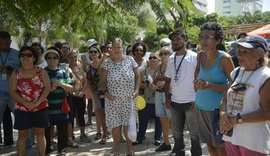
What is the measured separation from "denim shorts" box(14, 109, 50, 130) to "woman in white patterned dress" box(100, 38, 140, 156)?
96 cm

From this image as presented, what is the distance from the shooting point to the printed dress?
Answer: 5.54 metres

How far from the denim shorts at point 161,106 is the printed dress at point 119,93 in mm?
650

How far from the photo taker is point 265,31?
11.6 meters

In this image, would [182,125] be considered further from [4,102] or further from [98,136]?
[4,102]

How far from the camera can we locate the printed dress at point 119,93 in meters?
5.54

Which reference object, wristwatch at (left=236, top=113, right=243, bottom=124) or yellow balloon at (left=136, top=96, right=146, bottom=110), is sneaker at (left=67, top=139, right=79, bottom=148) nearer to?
yellow balloon at (left=136, top=96, right=146, bottom=110)

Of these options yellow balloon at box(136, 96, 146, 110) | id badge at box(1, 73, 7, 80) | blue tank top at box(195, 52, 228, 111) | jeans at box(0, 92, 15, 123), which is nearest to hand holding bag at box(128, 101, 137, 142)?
yellow balloon at box(136, 96, 146, 110)

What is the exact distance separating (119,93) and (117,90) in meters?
0.06

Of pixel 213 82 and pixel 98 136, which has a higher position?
pixel 213 82

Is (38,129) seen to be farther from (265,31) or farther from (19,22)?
(265,31)

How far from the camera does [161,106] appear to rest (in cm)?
611

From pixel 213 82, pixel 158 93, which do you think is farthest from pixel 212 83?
pixel 158 93

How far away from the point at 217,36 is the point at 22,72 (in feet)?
9.18

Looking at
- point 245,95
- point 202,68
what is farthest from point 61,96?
point 245,95
